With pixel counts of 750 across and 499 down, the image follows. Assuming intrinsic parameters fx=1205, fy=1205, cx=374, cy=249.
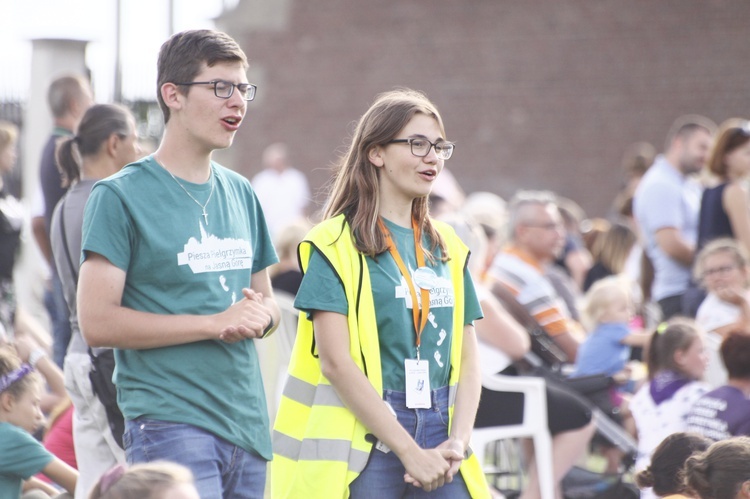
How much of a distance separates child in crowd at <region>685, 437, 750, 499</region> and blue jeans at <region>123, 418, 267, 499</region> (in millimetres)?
1678

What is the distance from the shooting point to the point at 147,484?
2.77 meters

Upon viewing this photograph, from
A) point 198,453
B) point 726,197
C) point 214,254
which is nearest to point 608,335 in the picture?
point 726,197

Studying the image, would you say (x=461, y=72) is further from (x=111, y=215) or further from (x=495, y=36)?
(x=111, y=215)

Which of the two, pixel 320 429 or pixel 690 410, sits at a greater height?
pixel 320 429

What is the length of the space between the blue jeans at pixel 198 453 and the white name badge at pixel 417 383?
20.1 inches

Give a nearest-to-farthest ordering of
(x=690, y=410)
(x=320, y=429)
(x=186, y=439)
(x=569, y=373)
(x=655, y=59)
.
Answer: (x=186, y=439)
(x=320, y=429)
(x=690, y=410)
(x=569, y=373)
(x=655, y=59)

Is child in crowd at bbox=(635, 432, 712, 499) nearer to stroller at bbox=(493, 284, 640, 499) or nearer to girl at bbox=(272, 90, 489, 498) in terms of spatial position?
girl at bbox=(272, 90, 489, 498)

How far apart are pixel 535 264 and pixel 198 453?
4.38 metres

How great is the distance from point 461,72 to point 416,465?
1749 cm

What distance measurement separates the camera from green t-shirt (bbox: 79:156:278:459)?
134 inches

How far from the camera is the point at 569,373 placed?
24.8 feet

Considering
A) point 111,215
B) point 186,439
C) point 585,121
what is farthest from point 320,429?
point 585,121

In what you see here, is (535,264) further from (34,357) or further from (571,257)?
(571,257)

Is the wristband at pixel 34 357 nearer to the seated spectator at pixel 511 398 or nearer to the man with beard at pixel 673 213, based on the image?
the seated spectator at pixel 511 398
